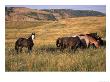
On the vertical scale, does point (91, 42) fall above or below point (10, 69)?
above

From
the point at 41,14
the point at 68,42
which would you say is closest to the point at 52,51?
the point at 68,42

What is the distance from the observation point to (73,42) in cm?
312

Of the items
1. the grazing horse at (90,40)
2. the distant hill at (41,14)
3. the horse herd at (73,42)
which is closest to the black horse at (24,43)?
the horse herd at (73,42)

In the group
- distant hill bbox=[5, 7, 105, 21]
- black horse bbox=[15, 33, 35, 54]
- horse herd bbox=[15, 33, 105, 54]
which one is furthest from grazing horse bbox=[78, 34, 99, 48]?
black horse bbox=[15, 33, 35, 54]

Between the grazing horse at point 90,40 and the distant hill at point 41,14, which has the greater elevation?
the distant hill at point 41,14

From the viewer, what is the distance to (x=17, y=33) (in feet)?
10.2

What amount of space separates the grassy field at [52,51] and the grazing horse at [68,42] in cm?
3

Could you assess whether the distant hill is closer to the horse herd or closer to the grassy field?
the grassy field

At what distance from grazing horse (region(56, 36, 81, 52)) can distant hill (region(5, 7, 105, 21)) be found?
0.16 m

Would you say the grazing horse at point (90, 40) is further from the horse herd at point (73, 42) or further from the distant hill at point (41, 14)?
the distant hill at point (41, 14)

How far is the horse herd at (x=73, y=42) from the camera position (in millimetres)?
3096
